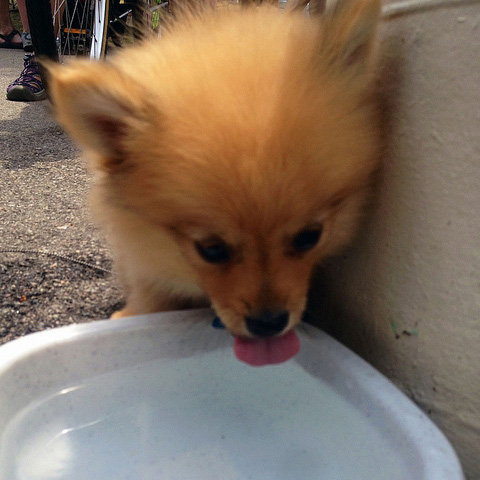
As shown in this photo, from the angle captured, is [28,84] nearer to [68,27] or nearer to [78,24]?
[68,27]

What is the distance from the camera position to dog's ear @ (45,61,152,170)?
132cm

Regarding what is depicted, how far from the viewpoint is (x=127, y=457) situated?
5.41 ft

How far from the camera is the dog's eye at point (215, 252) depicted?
56.4 inches

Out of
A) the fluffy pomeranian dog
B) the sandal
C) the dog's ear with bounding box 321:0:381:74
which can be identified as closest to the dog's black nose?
the fluffy pomeranian dog

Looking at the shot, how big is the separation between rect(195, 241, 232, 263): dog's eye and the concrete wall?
46 cm

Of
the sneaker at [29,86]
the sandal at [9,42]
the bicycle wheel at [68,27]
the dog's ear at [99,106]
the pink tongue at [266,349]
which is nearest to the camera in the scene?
the dog's ear at [99,106]

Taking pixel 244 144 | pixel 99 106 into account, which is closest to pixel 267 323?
pixel 244 144

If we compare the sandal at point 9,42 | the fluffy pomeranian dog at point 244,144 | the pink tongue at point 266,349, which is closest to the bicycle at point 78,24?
the fluffy pomeranian dog at point 244,144

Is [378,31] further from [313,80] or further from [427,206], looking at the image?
[427,206]

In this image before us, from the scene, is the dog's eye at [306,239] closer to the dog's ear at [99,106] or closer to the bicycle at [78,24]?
the dog's ear at [99,106]

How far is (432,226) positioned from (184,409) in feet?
3.35

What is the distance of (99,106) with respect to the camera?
1.38 metres

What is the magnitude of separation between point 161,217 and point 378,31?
78cm

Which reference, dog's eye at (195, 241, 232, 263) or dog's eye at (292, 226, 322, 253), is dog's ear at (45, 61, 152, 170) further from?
dog's eye at (292, 226, 322, 253)
